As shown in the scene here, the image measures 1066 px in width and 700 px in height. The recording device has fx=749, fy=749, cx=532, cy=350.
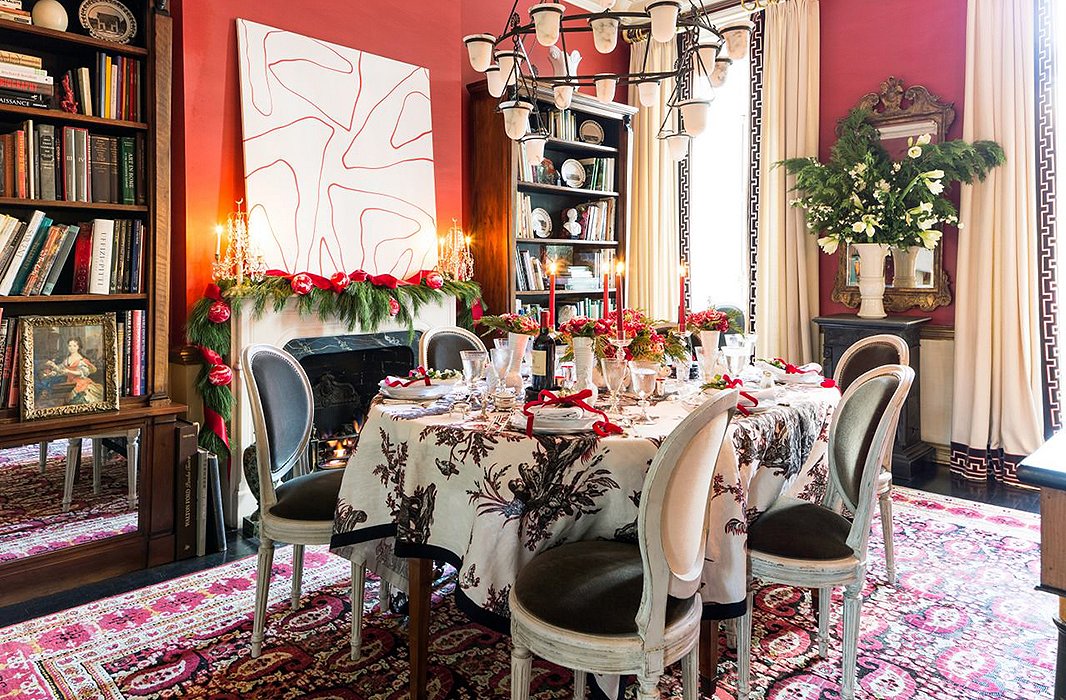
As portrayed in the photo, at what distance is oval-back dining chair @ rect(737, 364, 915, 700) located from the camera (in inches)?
80.9

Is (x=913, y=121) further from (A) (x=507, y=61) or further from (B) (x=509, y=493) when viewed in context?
(B) (x=509, y=493)

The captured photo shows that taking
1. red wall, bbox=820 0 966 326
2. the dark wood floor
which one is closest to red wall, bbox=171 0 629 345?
the dark wood floor

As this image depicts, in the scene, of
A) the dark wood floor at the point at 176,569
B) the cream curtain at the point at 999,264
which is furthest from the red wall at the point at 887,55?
the dark wood floor at the point at 176,569

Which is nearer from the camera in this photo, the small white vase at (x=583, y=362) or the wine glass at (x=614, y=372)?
the wine glass at (x=614, y=372)

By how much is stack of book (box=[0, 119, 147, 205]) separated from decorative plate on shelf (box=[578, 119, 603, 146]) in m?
3.07

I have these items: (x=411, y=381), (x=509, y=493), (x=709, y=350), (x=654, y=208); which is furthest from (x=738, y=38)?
(x=654, y=208)

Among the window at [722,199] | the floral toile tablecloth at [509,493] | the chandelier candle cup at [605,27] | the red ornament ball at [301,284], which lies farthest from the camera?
the window at [722,199]

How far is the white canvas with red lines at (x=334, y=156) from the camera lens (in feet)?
11.8

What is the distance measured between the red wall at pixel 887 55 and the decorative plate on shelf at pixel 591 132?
5.00 feet

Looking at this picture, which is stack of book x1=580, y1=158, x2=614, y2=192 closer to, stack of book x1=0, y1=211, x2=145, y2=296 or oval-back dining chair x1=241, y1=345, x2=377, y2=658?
stack of book x1=0, y1=211, x2=145, y2=296

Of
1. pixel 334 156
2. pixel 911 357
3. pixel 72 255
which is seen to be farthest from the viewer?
pixel 911 357

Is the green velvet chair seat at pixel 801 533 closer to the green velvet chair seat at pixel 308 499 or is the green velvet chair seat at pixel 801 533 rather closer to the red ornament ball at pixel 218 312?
the green velvet chair seat at pixel 308 499

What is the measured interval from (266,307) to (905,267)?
3.76 metres

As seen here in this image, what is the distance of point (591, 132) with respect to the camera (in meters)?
5.39
